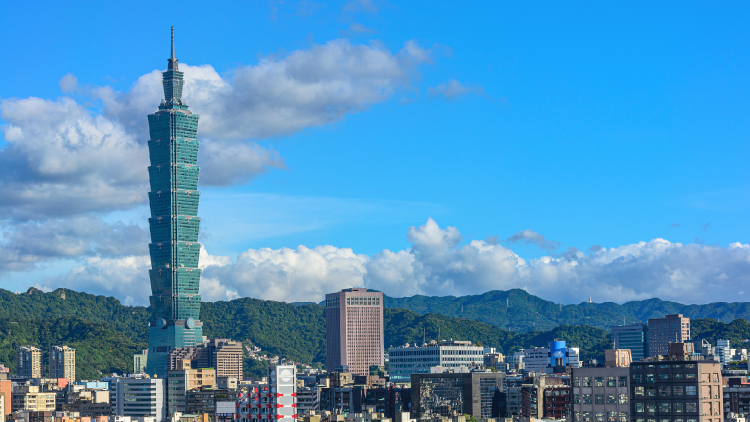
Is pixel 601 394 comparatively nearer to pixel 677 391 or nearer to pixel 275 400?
pixel 677 391

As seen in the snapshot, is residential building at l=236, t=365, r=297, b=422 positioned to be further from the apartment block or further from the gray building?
the gray building

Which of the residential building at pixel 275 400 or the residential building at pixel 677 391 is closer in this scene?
the residential building at pixel 275 400

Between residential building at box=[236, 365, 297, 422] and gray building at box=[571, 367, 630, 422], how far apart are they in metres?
53.6

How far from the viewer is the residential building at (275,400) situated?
108562 millimetres

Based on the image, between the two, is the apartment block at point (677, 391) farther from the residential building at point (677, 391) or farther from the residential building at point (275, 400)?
the residential building at point (275, 400)

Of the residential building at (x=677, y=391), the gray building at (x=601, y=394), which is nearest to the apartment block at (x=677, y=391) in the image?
the residential building at (x=677, y=391)

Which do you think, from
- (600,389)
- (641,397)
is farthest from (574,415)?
(641,397)

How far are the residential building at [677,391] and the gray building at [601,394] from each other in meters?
3.75

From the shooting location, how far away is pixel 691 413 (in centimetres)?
13575

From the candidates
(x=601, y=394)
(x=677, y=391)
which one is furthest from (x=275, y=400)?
(x=601, y=394)

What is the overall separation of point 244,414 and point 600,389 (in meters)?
57.7

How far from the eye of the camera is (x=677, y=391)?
137 metres

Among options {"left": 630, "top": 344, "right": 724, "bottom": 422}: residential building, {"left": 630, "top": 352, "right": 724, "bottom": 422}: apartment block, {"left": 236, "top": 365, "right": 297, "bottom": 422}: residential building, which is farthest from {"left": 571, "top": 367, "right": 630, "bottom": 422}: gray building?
{"left": 236, "top": 365, "right": 297, "bottom": 422}: residential building

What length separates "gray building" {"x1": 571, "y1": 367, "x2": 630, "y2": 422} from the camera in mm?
146125
